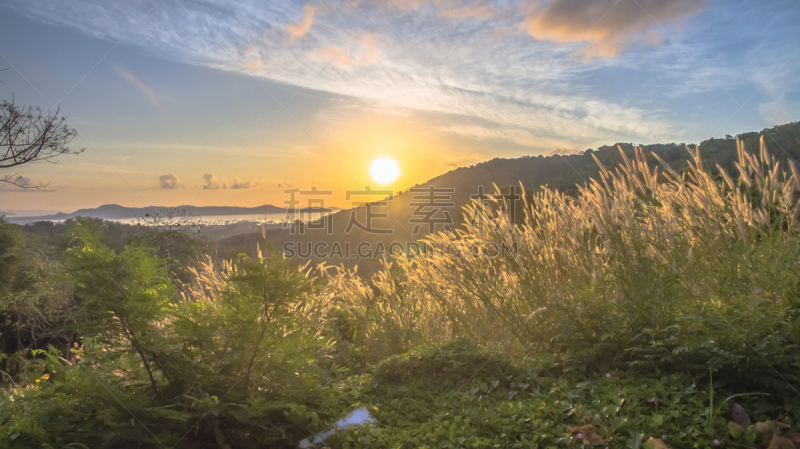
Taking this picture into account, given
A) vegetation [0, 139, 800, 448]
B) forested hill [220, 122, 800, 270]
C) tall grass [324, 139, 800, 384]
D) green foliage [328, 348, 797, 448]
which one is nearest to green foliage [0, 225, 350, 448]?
vegetation [0, 139, 800, 448]

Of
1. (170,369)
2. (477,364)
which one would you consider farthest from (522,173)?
(170,369)

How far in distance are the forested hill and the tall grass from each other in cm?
1052

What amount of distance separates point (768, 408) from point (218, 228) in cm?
1657

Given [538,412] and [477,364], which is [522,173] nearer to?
[477,364]

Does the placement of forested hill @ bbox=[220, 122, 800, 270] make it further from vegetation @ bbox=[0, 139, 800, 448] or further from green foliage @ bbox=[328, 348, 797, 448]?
green foliage @ bbox=[328, 348, 797, 448]

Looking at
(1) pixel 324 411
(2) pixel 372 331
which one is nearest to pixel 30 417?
(1) pixel 324 411

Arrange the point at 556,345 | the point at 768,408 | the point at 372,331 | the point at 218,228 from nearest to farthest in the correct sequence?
the point at 768,408 → the point at 556,345 → the point at 372,331 → the point at 218,228

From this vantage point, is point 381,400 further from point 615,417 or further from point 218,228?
point 218,228

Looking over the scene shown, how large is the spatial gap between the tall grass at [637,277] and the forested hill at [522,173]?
34.5 ft

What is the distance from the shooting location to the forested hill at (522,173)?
20.3m

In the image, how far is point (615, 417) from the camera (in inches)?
85.7

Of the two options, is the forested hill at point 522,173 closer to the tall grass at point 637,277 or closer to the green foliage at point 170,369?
the tall grass at point 637,277

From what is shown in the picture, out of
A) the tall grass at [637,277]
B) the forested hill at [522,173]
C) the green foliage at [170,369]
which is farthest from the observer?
the forested hill at [522,173]

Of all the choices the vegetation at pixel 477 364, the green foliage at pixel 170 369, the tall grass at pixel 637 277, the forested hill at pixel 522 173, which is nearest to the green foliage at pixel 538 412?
the vegetation at pixel 477 364
